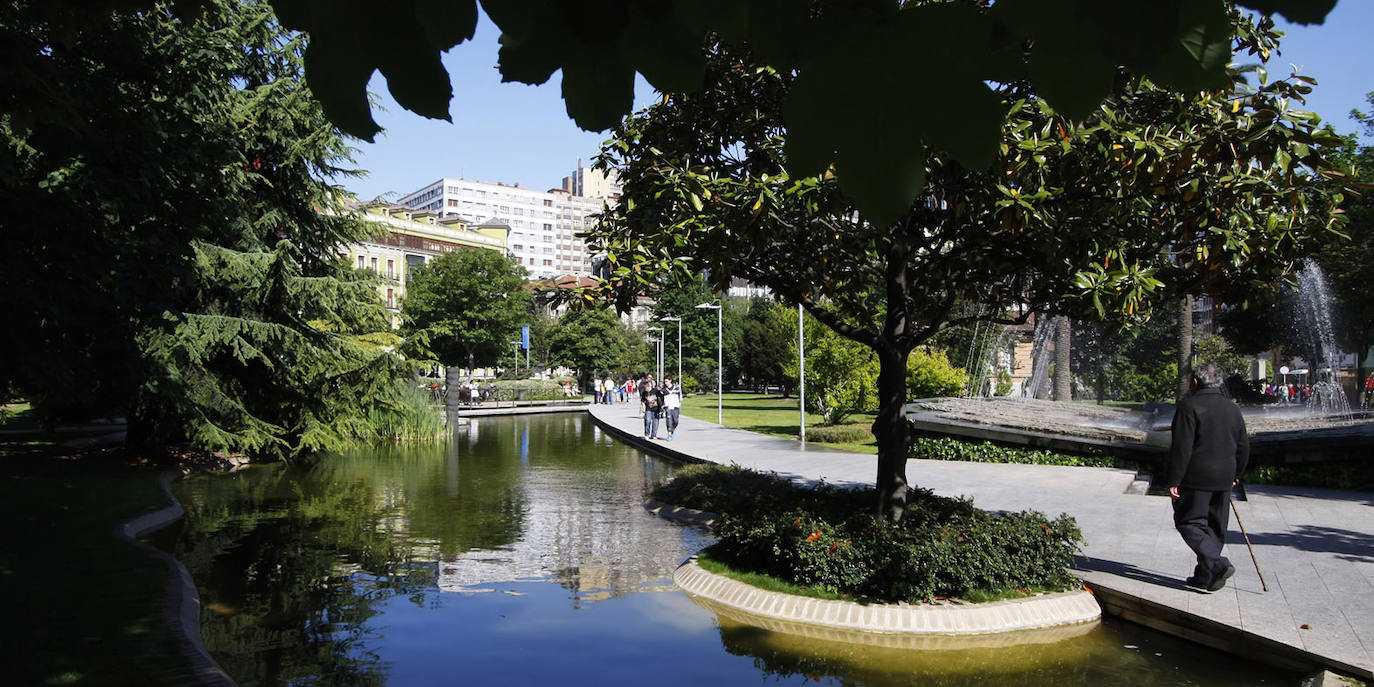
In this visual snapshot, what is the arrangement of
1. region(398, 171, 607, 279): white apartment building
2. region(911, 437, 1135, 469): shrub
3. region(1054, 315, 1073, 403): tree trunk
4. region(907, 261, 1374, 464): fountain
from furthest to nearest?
region(398, 171, 607, 279): white apartment building → region(1054, 315, 1073, 403): tree trunk → region(911, 437, 1135, 469): shrub → region(907, 261, 1374, 464): fountain

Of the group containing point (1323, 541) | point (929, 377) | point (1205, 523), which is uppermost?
point (929, 377)

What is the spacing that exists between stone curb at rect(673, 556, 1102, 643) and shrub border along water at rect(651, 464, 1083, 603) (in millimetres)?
170

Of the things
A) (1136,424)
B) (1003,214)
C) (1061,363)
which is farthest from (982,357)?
(1003,214)

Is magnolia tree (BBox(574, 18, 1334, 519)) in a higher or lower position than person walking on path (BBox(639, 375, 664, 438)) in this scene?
higher

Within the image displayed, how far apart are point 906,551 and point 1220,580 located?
2519mm

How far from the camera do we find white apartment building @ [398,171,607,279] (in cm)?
15225

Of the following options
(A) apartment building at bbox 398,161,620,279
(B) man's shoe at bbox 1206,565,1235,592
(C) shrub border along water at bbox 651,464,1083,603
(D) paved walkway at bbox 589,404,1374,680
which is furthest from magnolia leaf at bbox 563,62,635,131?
(A) apartment building at bbox 398,161,620,279

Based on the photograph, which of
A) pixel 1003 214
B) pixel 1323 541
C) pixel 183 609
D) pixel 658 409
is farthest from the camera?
pixel 658 409

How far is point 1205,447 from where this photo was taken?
7160 mm

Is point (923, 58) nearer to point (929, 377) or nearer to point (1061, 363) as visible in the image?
point (1061, 363)

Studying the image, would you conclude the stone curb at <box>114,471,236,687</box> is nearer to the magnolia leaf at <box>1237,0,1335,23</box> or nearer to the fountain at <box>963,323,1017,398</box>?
the magnolia leaf at <box>1237,0,1335,23</box>

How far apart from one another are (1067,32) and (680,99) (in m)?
7.45

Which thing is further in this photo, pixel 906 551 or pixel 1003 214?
pixel 906 551

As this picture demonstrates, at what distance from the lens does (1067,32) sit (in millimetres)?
1302
